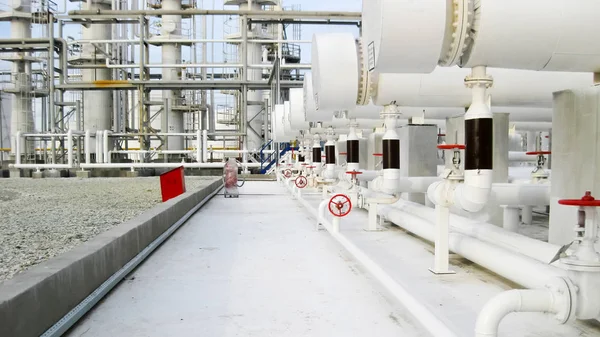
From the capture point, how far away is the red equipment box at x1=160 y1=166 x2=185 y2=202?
7.38 meters

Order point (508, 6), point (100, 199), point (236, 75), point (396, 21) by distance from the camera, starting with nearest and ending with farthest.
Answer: point (508, 6) < point (396, 21) < point (100, 199) < point (236, 75)

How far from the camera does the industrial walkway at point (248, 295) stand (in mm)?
2633

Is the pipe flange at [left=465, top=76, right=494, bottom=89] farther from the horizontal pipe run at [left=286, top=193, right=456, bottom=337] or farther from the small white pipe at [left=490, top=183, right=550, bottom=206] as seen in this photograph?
the small white pipe at [left=490, top=183, right=550, bottom=206]

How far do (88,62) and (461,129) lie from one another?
665 inches

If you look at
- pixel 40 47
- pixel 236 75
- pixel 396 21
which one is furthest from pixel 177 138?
pixel 396 21

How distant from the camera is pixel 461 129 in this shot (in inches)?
221

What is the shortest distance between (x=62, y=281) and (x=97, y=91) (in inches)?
698

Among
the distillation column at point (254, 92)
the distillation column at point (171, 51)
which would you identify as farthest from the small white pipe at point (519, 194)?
the distillation column at point (171, 51)

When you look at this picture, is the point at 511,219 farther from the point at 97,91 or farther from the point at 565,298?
the point at 97,91

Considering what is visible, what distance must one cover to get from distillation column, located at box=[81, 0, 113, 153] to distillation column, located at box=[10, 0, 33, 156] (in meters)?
2.02

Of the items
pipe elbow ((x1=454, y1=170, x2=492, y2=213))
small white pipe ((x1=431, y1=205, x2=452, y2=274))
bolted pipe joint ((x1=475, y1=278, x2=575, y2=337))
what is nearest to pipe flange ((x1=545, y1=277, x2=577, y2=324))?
bolted pipe joint ((x1=475, y1=278, x2=575, y2=337))

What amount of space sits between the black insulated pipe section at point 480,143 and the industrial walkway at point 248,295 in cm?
85

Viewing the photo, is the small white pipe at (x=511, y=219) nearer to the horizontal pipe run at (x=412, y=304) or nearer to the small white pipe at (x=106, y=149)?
the horizontal pipe run at (x=412, y=304)

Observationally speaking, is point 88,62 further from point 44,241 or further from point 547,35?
point 547,35
